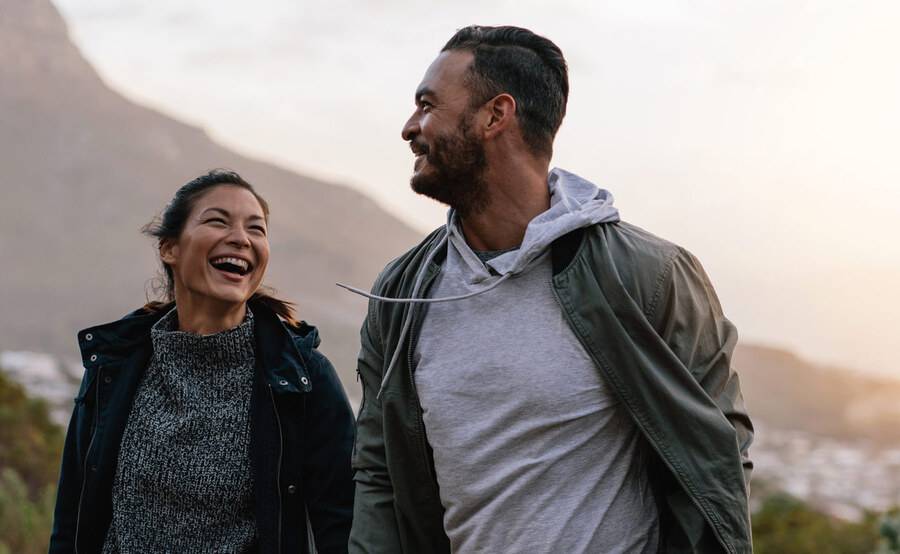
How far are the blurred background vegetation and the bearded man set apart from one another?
7.76 meters

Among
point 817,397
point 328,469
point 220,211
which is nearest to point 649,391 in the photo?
point 328,469

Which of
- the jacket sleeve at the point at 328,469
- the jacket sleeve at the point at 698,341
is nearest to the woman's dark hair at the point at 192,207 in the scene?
the jacket sleeve at the point at 328,469

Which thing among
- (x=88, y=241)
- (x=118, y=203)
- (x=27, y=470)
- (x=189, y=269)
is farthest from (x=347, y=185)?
(x=189, y=269)

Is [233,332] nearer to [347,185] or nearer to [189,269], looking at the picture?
[189,269]

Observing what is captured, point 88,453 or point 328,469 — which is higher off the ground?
point 88,453

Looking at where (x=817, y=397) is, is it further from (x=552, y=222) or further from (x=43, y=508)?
(x=552, y=222)

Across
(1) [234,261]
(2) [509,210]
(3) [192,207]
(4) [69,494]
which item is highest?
(3) [192,207]

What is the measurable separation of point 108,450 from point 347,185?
122m

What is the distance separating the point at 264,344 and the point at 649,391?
1492 mm

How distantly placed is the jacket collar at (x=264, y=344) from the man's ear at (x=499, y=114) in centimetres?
110

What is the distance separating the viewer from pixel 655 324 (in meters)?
2.92

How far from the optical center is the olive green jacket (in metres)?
2.82

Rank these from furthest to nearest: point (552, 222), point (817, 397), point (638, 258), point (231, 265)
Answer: point (817, 397) → point (231, 265) → point (552, 222) → point (638, 258)

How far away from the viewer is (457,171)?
3154 mm
